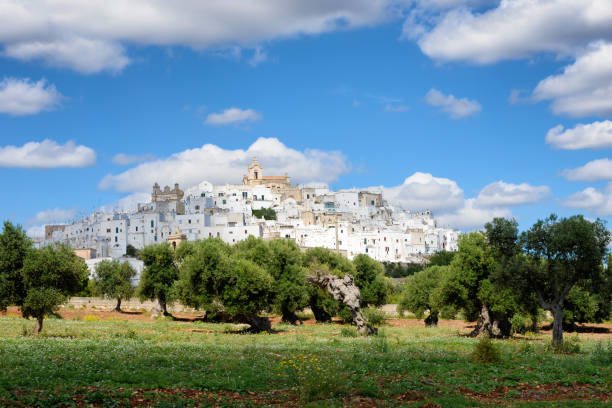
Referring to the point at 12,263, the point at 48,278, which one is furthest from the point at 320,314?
the point at 12,263

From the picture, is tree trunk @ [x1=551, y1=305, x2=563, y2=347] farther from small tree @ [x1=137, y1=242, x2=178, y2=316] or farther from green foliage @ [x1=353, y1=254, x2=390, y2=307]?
small tree @ [x1=137, y1=242, x2=178, y2=316]

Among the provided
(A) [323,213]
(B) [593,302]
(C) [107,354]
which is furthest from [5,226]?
(A) [323,213]

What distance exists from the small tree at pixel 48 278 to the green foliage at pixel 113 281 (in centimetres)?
3814

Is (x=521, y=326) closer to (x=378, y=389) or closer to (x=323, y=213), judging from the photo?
(x=378, y=389)

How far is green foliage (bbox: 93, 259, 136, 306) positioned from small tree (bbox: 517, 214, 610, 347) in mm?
52619

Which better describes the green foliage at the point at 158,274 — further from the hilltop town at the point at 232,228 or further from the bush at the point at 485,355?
the hilltop town at the point at 232,228

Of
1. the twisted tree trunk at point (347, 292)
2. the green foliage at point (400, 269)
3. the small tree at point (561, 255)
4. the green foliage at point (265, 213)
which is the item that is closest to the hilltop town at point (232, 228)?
the green foliage at point (265, 213)

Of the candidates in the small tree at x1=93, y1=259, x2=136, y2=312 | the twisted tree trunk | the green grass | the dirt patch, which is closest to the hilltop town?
the small tree at x1=93, y1=259, x2=136, y2=312

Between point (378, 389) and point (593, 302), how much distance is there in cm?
4169

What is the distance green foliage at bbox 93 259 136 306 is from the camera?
71.4m

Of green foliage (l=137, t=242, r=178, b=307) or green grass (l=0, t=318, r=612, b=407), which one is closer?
green grass (l=0, t=318, r=612, b=407)

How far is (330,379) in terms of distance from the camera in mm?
15984

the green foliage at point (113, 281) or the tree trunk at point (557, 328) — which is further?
the green foliage at point (113, 281)

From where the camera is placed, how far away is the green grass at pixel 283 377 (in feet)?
49.6
